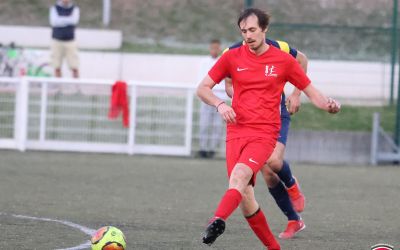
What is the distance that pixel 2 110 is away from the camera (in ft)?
55.3

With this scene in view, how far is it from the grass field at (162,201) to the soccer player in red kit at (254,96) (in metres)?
0.99

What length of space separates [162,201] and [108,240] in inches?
154

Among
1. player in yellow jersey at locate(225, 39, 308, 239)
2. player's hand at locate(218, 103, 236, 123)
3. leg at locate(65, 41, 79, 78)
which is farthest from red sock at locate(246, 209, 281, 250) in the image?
leg at locate(65, 41, 79, 78)

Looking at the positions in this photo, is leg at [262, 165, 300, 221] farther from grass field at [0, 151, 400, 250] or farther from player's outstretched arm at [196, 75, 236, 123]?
player's outstretched arm at [196, 75, 236, 123]

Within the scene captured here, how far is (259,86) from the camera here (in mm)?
7574

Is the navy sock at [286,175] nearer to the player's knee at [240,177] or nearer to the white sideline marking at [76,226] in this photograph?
the white sideline marking at [76,226]

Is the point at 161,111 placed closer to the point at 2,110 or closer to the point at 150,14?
the point at 2,110

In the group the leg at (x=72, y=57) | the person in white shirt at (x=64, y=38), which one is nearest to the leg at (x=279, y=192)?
the leg at (x=72, y=57)

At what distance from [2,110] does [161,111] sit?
2.53 metres

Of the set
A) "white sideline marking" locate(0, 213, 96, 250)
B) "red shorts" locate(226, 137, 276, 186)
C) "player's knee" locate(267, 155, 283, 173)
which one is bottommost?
"white sideline marking" locate(0, 213, 96, 250)

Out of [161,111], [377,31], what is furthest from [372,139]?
[161,111]

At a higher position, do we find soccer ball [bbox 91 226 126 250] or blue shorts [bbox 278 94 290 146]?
blue shorts [bbox 278 94 290 146]

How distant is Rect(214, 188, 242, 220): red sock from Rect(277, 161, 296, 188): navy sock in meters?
1.98

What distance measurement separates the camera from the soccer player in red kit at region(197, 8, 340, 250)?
7.45 metres
